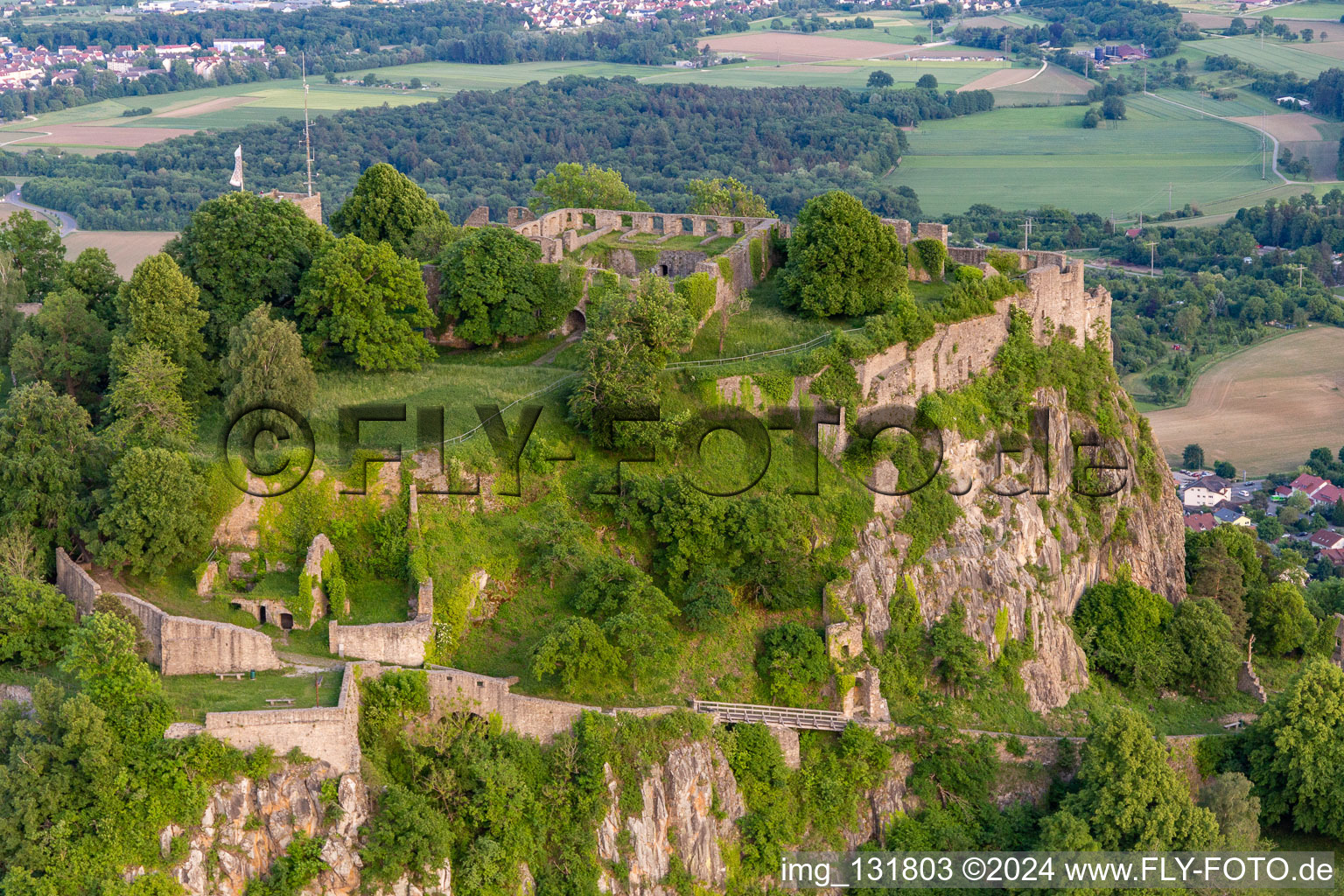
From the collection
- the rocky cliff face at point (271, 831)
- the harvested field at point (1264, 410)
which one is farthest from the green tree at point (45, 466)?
the harvested field at point (1264, 410)

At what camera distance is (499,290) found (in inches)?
2430

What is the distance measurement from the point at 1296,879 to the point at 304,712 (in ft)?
106

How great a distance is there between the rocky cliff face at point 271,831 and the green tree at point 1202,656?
104ft

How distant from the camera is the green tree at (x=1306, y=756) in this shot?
5491 cm

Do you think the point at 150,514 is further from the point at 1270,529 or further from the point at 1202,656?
the point at 1270,529

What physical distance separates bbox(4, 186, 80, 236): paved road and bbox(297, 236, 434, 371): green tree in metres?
74.6

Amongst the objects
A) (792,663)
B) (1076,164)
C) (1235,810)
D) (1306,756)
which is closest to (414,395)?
(792,663)

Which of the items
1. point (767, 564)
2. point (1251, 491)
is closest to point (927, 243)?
point (767, 564)

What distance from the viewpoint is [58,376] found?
58.5 m

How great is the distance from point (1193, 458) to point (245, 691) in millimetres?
81740

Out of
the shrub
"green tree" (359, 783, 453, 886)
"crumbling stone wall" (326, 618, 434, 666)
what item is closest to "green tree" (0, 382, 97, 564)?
"crumbling stone wall" (326, 618, 434, 666)

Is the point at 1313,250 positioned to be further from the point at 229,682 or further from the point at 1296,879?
the point at 229,682

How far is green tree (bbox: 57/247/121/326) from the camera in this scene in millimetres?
61406

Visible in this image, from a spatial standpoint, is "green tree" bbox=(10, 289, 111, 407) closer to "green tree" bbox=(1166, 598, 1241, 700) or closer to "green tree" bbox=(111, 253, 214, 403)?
"green tree" bbox=(111, 253, 214, 403)
